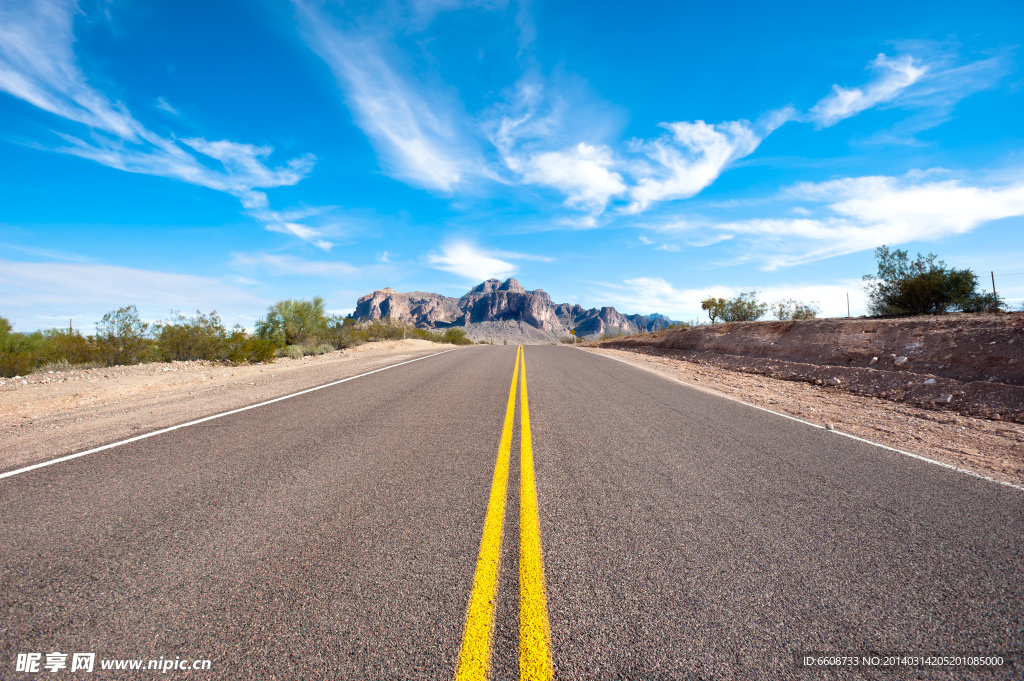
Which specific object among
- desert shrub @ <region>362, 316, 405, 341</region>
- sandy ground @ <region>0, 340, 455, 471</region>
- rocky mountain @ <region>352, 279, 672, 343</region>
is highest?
rocky mountain @ <region>352, 279, 672, 343</region>

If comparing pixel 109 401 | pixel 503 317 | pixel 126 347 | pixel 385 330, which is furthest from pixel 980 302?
pixel 503 317

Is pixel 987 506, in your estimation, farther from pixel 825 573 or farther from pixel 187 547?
pixel 187 547

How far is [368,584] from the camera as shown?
7.73 feet

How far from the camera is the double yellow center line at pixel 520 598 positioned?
178cm

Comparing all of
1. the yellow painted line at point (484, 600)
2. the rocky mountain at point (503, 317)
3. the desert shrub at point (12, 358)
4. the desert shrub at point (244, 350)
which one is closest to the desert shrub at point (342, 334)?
the desert shrub at point (244, 350)

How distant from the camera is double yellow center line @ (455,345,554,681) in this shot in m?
1.78

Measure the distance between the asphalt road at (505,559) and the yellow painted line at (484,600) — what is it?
0.14ft

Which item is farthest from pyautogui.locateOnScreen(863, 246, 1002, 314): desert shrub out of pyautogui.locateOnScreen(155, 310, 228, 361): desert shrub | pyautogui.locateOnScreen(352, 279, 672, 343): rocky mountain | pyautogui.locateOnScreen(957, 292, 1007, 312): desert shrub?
pyautogui.locateOnScreen(352, 279, 672, 343): rocky mountain

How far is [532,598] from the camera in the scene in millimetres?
2209

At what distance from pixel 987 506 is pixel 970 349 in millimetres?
9937

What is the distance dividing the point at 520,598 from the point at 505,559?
0.39 meters

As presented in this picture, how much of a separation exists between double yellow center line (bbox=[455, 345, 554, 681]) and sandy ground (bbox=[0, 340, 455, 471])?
5.40m

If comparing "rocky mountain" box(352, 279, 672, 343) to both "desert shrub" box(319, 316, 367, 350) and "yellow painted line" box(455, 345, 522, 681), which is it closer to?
"desert shrub" box(319, 316, 367, 350)

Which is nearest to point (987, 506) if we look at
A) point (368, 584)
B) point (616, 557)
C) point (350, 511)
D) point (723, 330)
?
point (616, 557)
